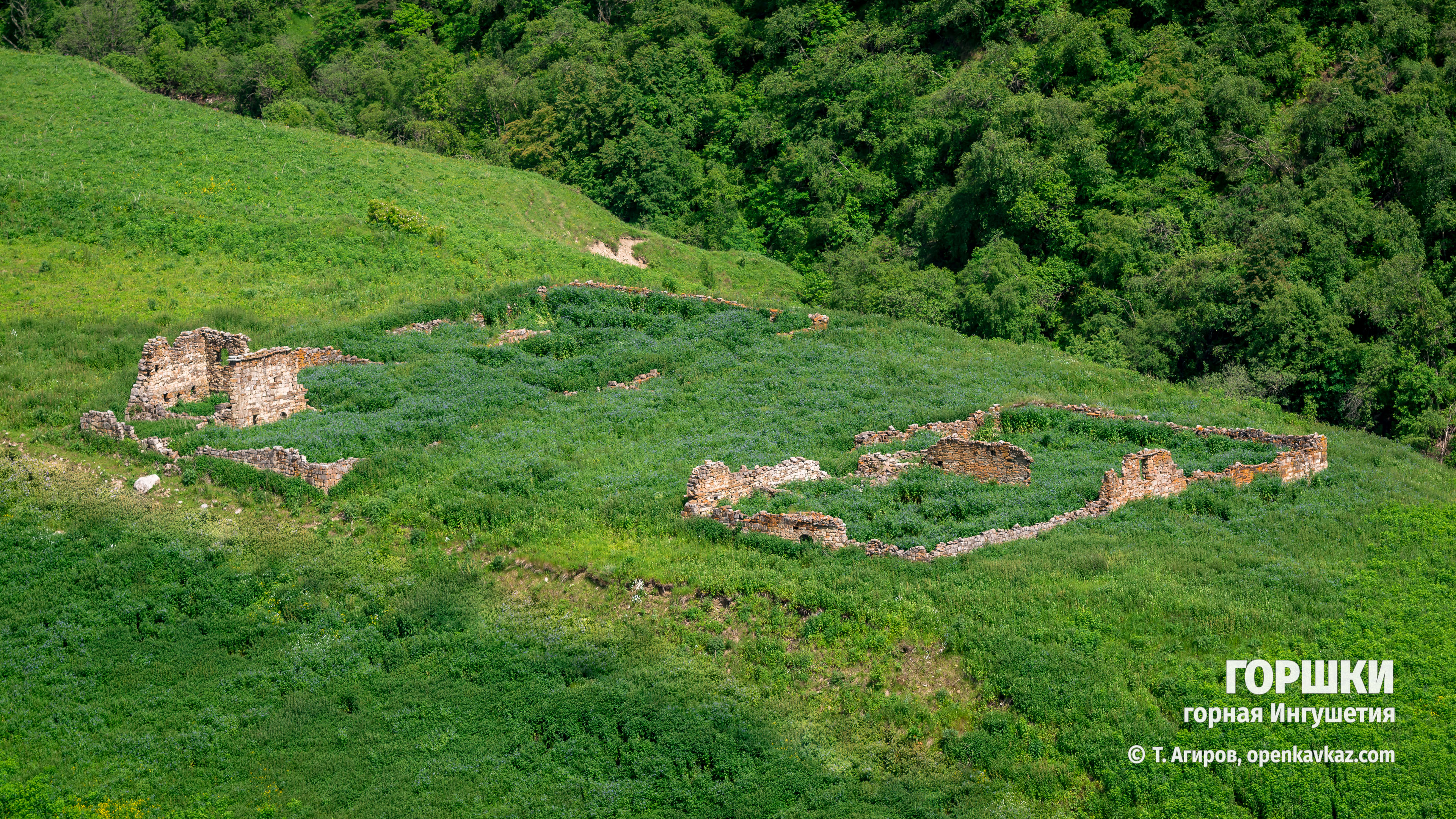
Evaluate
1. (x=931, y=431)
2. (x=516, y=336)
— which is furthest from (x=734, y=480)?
(x=516, y=336)

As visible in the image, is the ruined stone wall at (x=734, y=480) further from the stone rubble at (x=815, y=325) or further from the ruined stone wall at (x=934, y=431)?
the stone rubble at (x=815, y=325)

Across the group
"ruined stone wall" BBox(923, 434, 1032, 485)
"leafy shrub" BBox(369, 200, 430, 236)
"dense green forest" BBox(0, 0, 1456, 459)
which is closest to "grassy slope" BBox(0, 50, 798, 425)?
"leafy shrub" BBox(369, 200, 430, 236)

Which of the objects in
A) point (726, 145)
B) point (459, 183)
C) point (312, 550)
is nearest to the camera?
point (312, 550)

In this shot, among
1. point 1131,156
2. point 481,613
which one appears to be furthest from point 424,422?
point 1131,156

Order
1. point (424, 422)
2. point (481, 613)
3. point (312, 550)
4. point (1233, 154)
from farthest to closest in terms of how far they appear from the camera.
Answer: point (1233, 154) < point (424, 422) < point (312, 550) < point (481, 613)

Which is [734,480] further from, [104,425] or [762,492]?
[104,425]

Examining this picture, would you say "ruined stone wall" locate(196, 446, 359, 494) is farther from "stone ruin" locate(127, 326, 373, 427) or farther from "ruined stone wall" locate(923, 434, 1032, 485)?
"ruined stone wall" locate(923, 434, 1032, 485)

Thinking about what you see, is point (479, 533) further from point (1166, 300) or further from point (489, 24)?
point (489, 24)
